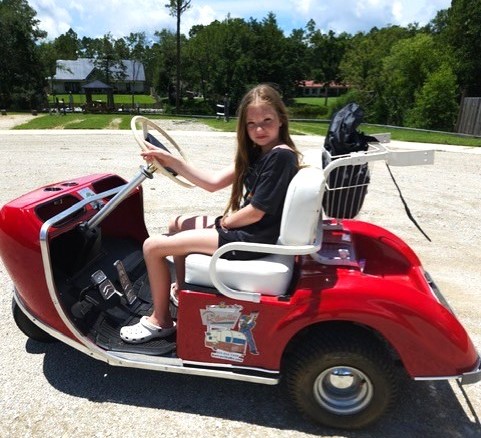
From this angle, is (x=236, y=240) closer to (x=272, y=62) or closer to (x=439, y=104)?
(x=439, y=104)

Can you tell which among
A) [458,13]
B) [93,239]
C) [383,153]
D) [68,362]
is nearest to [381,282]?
[383,153]

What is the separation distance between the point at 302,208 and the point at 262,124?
0.52 m

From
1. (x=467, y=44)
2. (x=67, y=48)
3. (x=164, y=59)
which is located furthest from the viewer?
(x=67, y=48)

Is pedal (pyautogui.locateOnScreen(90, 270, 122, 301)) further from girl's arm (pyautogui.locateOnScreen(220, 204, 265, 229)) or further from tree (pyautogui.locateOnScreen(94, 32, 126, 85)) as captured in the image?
tree (pyautogui.locateOnScreen(94, 32, 126, 85))

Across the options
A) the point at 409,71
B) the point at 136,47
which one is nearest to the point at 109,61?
the point at 136,47

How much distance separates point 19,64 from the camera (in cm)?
2911

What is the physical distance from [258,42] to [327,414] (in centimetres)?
4281

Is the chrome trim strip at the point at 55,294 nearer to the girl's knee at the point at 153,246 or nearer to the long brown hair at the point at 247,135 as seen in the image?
the girl's knee at the point at 153,246

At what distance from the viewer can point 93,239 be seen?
9.25 feet

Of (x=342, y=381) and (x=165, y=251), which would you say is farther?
(x=165, y=251)

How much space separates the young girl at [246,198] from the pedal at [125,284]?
312mm

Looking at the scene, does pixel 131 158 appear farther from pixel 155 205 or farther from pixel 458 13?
pixel 458 13

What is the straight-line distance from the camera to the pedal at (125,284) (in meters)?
2.81

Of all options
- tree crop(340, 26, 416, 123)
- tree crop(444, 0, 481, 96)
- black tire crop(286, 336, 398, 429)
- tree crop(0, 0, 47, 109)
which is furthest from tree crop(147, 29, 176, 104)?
black tire crop(286, 336, 398, 429)
